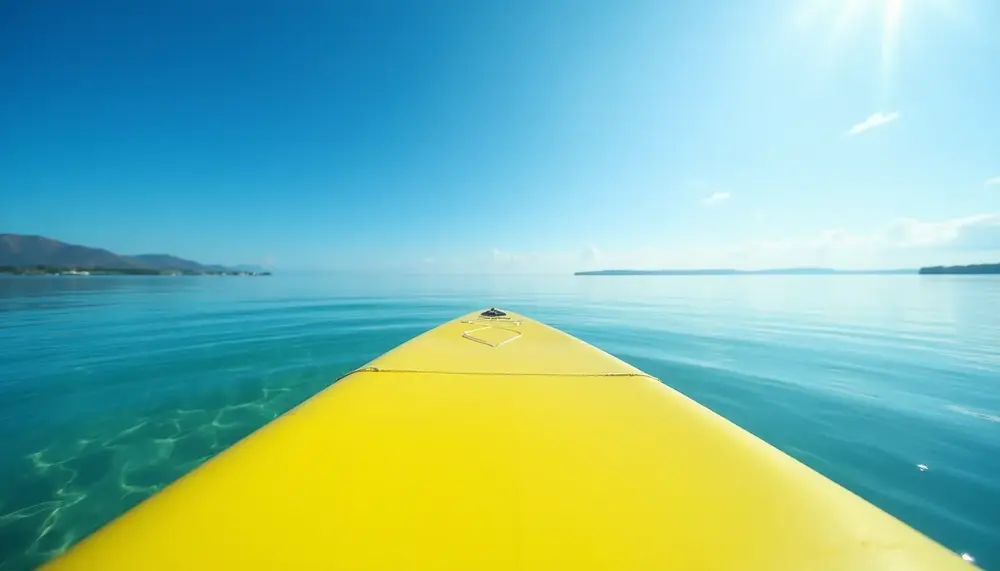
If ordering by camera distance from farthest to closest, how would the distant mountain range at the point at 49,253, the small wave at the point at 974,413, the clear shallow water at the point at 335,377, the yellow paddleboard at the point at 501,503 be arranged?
the distant mountain range at the point at 49,253 → the small wave at the point at 974,413 → the clear shallow water at the point at 335,377 → the yellow paddleboard at the point at 501,503

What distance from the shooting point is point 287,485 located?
1730 millimetres

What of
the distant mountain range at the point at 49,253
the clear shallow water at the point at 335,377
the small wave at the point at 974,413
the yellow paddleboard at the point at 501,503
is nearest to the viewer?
the yellow paddleboard at the point at 501,503

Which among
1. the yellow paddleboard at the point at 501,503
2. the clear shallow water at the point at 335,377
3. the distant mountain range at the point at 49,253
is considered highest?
the distant mountain range at the point at 49,253

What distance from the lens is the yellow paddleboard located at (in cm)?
129

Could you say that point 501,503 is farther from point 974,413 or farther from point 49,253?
point 49,253

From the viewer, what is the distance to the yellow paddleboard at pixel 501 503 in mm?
1291

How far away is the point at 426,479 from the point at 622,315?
1895 centimetres

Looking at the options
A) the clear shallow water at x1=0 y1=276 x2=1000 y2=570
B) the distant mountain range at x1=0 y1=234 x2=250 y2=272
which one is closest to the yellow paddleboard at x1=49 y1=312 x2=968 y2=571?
the clear shallow water at x1=0 y1=276 x2=1000 y2=570

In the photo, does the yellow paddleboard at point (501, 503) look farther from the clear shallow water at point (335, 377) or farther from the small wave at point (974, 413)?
the small wave at point (974, 413)

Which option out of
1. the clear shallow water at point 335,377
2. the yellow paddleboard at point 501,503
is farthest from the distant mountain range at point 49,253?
the yellow paddleboard at point 501,503

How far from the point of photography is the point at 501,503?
1612 millimetres

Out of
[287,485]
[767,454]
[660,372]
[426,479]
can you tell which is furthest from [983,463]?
[287,485]

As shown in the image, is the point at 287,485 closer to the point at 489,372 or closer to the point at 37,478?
the point at 489,372

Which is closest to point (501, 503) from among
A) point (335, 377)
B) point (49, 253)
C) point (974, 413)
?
point (335, 377)
